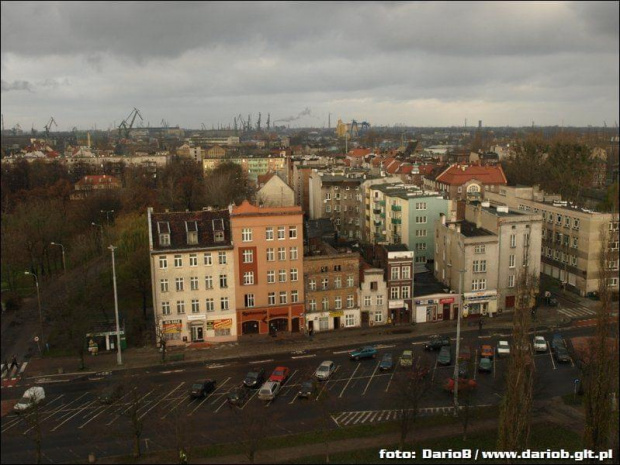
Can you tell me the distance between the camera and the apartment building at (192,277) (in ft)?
95.5

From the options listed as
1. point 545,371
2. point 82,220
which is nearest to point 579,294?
point 545,371

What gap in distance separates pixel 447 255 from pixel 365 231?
14832 mm

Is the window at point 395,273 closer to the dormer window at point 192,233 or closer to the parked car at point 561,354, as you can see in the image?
the parked car at point 561,354

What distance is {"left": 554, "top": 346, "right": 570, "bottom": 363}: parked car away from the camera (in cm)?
2614

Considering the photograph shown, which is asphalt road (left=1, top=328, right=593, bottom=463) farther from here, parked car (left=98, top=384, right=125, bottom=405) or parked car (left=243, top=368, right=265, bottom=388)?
parked car (left=243, top=368, right=265, bottom=388)

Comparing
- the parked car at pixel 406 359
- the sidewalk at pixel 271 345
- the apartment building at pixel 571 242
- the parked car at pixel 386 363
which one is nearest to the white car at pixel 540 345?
the sidewalk at pixel 271 345

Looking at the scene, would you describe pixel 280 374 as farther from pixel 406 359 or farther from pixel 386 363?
pixel 406 359

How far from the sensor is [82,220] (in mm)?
48156

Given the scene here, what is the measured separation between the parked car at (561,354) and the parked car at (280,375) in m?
12.7

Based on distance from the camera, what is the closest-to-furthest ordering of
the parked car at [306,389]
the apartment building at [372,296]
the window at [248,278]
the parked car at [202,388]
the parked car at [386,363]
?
the parked car at [306,389]
the parked car at [202,388]
the parked car at [386,363]
the window at [248,278]
the apartment building at [372,296]

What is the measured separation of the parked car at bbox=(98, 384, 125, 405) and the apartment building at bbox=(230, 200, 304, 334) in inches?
342

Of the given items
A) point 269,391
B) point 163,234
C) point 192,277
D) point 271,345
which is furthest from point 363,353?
point 163,234

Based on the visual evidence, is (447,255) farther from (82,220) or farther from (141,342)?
(82,220)

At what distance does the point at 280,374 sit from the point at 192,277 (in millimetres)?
8017
